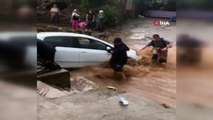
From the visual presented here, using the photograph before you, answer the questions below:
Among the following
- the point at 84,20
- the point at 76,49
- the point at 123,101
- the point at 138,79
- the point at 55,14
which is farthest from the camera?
the point at 84,20

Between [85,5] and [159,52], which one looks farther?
[85,5]

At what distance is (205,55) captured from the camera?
38.7 inches

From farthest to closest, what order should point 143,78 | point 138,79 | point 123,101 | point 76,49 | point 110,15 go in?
1. point 110,15
2. point 143,78
3. point 138,79
4. point 76,49
5. point 123,101

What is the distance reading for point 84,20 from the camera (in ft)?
43.5

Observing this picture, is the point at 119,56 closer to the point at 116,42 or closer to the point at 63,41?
the point at 116,42

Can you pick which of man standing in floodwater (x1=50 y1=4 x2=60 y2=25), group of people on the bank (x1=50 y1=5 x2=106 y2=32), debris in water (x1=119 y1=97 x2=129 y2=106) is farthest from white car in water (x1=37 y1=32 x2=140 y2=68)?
man standing in floodwater (x1=50 y1=4 x2=60 y2=25)

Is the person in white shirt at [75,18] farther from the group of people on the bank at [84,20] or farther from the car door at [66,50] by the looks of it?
the car door at [66,50]

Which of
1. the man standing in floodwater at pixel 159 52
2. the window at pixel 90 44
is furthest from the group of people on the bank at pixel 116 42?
the window at pixel 90 44

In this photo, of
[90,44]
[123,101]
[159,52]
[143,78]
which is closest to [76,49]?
[90,44]

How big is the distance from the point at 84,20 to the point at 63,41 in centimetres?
594

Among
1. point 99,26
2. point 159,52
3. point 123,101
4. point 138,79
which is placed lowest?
point 138,79

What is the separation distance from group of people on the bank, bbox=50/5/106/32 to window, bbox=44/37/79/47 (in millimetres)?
5079

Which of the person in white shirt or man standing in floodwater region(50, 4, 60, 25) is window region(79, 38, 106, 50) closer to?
the person in white shirt

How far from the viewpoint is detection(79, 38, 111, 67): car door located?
26.0 feet
